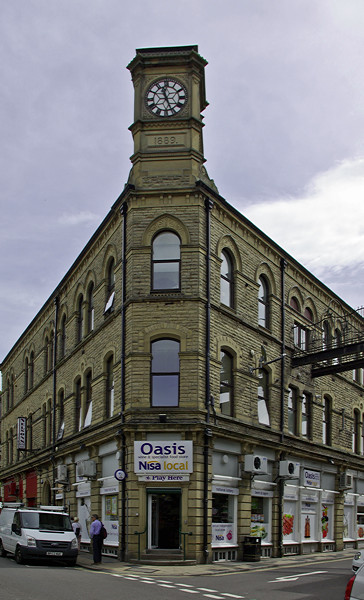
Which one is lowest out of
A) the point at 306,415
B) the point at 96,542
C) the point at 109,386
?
the point at 96,542

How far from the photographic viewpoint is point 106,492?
2331 centimetres

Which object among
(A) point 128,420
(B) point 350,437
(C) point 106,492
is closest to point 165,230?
(A) point 128,420

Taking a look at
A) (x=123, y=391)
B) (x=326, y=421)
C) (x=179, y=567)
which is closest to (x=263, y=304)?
(x=123, y=391)

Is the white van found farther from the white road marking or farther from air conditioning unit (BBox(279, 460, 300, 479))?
air conditioning unit (BBox(279, 460, 300, 479))

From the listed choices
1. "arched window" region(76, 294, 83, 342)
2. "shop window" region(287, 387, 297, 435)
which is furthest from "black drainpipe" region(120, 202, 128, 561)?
"shop window" region(287, 387, 297, 435)

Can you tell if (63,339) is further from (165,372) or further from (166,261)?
(165,372)

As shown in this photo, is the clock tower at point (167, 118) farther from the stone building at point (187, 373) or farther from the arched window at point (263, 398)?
the arched window at point (263, 398)

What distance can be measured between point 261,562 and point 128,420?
6612 mm

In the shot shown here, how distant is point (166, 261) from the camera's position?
75.6 feet

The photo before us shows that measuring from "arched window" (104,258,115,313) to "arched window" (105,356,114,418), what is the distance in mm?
2021

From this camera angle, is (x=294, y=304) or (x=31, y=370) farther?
(x=31, y=370)

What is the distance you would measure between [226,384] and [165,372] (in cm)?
264

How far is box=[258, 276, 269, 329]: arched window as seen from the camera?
26.8 metres

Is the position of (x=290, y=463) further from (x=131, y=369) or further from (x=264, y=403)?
(x=131, y=369)
